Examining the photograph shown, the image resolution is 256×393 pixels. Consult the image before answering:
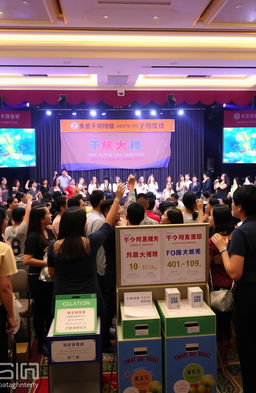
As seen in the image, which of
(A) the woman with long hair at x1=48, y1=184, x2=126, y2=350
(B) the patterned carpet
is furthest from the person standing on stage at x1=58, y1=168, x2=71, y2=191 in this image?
(A) the woman with long hair at x1=48, y1=184, x2=126, y2=350

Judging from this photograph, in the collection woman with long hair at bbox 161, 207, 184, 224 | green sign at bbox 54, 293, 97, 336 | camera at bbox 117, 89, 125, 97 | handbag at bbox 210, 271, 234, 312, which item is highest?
camera at bbox 117, 89, 125, 97

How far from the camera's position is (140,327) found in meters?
1.93

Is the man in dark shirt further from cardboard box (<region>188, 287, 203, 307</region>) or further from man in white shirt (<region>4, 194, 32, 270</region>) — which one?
man in white shirt (<region>4, 194, 32, 270</region>)

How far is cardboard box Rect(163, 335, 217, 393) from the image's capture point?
1.93 meters

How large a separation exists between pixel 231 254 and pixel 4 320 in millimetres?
1407

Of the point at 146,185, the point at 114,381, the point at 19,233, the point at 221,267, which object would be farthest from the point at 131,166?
the point at 114,381

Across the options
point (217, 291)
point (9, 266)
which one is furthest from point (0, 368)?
point (217, 291)

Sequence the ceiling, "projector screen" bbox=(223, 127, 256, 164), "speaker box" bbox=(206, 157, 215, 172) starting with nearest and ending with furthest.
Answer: the ceiling < "projector screen" bbox=(223, 127, 256, 164) < "speaker box" bbox=(206, 157, 215, 172)

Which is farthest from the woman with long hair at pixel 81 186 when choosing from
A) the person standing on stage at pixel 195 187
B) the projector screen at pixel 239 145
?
the projector screen at pixel 239 145

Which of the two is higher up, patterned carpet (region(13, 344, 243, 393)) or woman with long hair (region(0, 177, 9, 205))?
woman with long hair (region(0, 177, 9, 205))

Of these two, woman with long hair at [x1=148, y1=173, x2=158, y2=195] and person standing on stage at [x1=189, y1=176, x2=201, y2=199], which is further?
woman with long hair at [x1=148, y1=173, x2=158, y2=195]

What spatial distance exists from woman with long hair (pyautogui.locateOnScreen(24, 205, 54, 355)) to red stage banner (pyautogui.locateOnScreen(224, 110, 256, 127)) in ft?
29.7

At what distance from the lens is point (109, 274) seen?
2.84m

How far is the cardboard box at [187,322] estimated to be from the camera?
1918 mm
